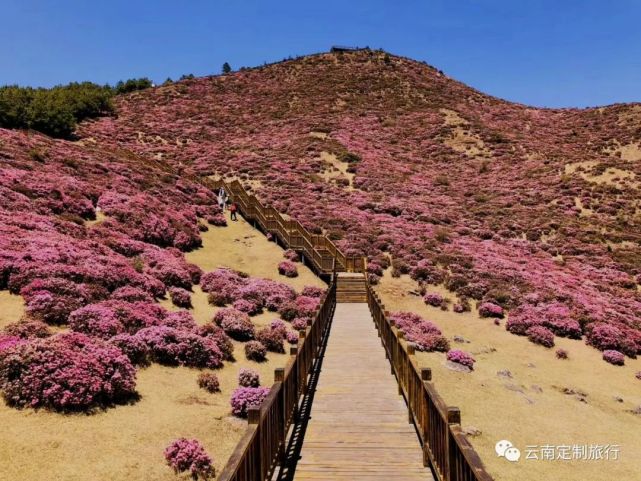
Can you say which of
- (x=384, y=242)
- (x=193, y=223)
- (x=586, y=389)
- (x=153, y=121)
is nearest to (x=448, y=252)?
(x=384, y=242)

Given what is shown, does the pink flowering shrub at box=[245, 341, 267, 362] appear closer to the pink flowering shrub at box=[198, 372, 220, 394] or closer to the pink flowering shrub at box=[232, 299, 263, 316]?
the pink flowering shrub at box=[198, 372, 220, 394]

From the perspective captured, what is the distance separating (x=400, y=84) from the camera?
8625 cm

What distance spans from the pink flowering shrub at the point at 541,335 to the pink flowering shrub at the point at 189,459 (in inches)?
656

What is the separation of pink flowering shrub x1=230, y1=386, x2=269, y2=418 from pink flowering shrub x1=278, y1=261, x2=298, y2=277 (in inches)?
588

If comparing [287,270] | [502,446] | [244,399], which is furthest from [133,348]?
[287,270]

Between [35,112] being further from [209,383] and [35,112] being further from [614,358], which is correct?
[614,358]

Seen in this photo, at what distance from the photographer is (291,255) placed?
94.2ft

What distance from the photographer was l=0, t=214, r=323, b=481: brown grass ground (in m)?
7.50

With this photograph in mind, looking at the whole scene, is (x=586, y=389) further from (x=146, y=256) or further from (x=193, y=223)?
(x=193, y=223)

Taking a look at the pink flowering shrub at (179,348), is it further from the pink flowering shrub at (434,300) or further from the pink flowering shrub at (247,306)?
the pink flowering shrub at (434,300)

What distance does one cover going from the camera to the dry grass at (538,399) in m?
11.1

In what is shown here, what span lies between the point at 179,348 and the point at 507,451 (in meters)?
9.72

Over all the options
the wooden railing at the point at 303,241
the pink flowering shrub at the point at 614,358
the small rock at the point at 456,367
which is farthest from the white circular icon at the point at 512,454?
the wooden railing at the point at 303,241

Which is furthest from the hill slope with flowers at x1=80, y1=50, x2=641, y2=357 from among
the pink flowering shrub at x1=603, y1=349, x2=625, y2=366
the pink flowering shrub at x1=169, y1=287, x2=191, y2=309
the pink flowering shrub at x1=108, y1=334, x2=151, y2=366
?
the pink flowering shrub at x1=108, y1=334, x2=151, y2=366
